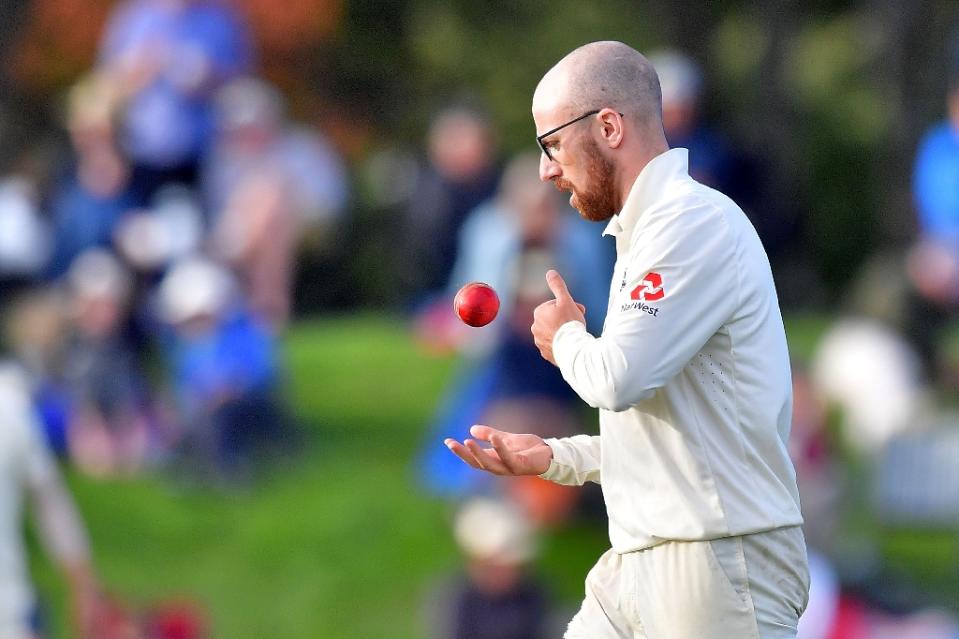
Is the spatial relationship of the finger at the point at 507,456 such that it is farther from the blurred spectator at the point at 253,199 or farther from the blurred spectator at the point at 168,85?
the blurred spectator at the point at 168,85

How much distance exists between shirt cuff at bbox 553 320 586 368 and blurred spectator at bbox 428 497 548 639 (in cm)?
551

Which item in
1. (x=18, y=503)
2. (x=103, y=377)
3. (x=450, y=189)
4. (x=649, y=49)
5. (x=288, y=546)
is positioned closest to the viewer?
(x=18, y=503)

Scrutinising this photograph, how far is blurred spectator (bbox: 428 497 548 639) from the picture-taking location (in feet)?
30.8

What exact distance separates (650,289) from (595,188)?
1.16ft

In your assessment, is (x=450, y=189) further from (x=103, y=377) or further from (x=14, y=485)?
(x=14, y=485)

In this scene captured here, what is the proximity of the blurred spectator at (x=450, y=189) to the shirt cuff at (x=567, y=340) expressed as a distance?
24.9ft

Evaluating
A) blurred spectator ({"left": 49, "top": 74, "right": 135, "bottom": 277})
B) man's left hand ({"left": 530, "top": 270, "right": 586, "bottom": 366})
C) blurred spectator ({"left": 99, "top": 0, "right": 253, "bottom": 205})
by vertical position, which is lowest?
man's left hand ({"left": 530, "top": 270, "right": 586, "bottom": 366})

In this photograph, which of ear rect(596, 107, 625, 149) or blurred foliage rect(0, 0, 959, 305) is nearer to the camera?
ear rect(596, 107, 625, 149)

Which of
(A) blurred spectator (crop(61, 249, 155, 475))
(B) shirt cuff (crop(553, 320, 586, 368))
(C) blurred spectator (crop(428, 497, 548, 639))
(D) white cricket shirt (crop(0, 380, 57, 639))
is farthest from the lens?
(A) blurred spectator (crop(61, 249, 155, 475))

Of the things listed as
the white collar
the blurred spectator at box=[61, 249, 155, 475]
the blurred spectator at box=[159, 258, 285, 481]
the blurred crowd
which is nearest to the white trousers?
the white collar

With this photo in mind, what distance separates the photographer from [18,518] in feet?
24.8

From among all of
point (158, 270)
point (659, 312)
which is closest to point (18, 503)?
point (158, 270)

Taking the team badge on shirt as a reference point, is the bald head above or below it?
above

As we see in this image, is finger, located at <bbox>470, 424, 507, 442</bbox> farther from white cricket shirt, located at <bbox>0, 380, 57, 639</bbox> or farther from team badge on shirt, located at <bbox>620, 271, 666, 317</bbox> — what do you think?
white cricket shirt, located at <bbox>0, 380, 57, 639</bbox>
